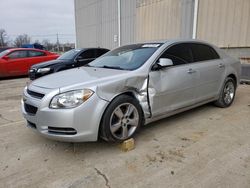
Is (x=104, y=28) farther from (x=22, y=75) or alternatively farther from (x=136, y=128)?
(x=136, y=128)

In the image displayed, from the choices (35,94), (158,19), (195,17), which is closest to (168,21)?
(158,19)

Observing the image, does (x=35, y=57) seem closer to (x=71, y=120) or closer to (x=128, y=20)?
(x=128, y=20)

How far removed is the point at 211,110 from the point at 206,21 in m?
5.68

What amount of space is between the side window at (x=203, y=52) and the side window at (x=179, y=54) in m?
0.17

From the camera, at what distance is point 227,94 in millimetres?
4797

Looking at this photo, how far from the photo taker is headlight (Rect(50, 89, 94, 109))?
2.65m

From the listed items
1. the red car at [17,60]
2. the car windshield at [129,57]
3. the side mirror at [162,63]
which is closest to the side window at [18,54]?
the red car at [17,60]

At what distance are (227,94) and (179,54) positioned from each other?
1724 millimetres

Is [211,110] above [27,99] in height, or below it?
below

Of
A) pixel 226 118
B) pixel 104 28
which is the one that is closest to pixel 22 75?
pixel 104 28

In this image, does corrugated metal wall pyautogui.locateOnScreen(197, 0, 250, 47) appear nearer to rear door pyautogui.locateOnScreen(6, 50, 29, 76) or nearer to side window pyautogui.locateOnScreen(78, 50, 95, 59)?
side window pyautogui.locateOnScreen(78, 50, 95, 59)

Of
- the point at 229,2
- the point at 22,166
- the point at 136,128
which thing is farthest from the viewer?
the point at 229,2

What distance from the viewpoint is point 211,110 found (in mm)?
4645

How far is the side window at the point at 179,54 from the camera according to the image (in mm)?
3645
